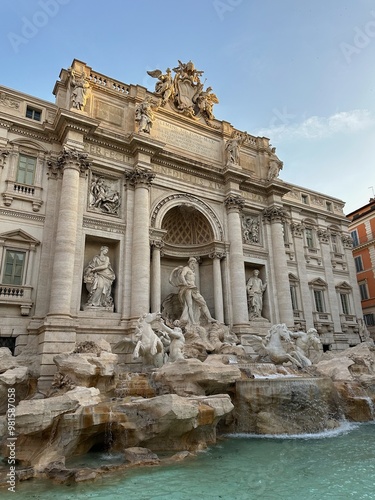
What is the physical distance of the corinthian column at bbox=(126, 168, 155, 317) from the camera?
14570 mm

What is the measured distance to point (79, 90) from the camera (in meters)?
15.7

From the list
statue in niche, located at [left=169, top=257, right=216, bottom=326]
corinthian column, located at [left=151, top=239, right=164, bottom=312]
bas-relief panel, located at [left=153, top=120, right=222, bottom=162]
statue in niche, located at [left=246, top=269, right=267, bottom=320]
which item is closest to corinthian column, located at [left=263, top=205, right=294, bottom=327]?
statue in niche, located at [left=246, top=269, right=267, bottom=320]

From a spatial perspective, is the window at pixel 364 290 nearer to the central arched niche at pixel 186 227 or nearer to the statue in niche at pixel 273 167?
the statue in niche at pixel 273 167

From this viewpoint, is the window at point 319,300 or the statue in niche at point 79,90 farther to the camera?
the window at point 319,300

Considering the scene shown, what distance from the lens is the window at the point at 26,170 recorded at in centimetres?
1470

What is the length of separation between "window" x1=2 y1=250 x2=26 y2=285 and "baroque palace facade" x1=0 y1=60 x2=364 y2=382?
0.13 feet

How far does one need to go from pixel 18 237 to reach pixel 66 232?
1.83 m

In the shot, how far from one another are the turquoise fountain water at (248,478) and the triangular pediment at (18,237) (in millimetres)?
9490

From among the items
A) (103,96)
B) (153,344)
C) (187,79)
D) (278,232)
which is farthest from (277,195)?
(153,344)

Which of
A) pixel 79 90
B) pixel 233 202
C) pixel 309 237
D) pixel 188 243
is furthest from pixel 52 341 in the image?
pixel 309 237

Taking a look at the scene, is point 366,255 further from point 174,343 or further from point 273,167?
point 174,343

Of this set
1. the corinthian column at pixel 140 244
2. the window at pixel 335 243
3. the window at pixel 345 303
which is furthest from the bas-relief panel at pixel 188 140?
the window at pixel 345 303

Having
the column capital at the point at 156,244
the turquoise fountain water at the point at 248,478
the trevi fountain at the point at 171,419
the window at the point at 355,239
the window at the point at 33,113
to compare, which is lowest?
the turquoise fountain water at the point at 248,478

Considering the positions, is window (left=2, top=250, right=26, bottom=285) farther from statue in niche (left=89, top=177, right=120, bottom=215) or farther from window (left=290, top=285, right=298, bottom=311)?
window (left=290, top=285, right=298, bottom=311)
